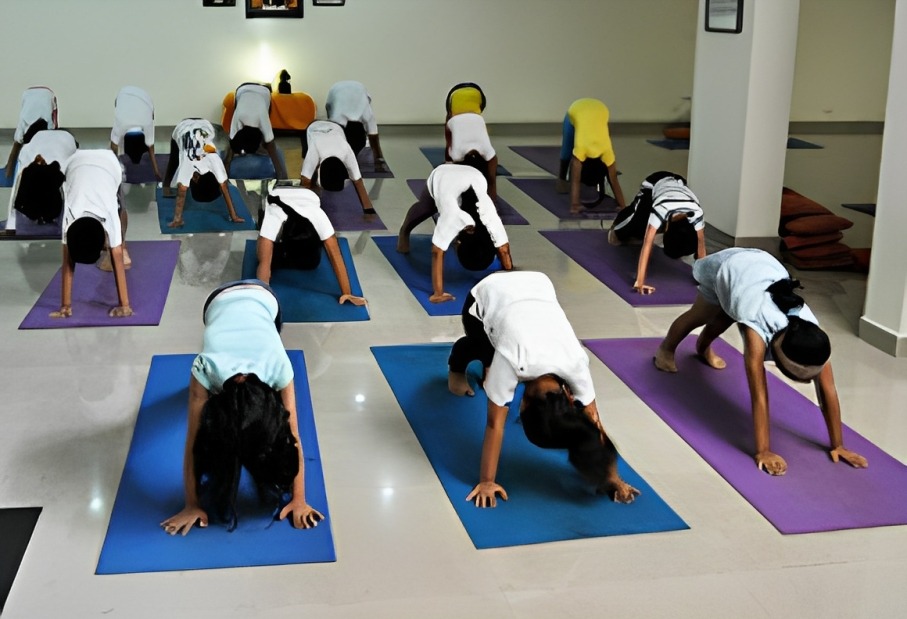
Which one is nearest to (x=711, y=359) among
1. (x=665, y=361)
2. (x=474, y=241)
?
(x=665, y=361)

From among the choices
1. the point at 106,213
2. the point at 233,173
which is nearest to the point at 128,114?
the point at 233,173

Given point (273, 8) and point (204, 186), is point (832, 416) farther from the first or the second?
point (273, 8)

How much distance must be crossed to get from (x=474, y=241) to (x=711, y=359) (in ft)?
4.97

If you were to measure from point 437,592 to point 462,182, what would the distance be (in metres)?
3.14

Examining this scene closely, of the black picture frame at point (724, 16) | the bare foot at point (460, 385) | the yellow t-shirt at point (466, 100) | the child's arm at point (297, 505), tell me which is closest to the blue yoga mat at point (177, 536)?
the child's arm at point (297, 505)

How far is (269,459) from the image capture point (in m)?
3.29

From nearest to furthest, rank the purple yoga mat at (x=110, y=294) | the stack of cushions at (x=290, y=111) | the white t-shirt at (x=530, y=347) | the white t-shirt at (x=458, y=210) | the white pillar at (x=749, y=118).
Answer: the white t-shirt at (x=530, y=347)
the purple yoga mat at (x=110, y=294)
the white t-shirt at (x=458, y=210)
the white pillar at (x=749, y=118)
the stack of cushions at (x=290, y=111)

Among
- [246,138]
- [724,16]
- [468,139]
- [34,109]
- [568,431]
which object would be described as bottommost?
[568,431]

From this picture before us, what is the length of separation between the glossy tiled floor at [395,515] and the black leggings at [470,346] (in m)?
0.35

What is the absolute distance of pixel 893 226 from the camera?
535 centimetres

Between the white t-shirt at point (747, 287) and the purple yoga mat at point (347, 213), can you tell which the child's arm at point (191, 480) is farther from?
the purple yoga mat at point (347, 213)

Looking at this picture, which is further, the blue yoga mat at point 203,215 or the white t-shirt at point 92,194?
the blue yoga mat at point 203,215

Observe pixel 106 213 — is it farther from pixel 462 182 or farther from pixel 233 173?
pixel 233 173

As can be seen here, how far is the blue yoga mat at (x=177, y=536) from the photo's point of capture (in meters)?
3.40
